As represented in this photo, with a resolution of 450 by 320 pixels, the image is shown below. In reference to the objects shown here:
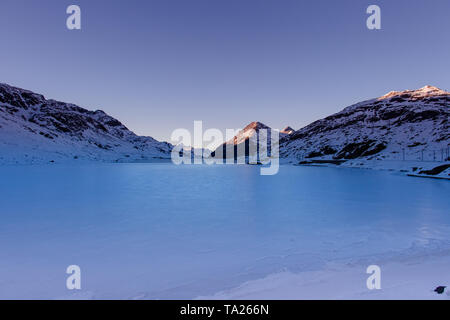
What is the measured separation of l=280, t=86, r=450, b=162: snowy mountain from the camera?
302 ft

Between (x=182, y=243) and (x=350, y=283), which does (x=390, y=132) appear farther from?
(x=182, y=243)

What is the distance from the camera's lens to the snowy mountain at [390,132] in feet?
302

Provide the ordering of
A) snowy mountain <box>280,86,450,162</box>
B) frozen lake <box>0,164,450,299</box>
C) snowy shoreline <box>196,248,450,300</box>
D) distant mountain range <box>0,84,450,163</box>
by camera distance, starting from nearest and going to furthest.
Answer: snowy shoreline <box>196,248,450,300</box>, frozen lake <box>0,164,450,299</box>, snowy mountain <box>280,86,450,162</box>, distant mountain range <box>0,84,450,163</box>

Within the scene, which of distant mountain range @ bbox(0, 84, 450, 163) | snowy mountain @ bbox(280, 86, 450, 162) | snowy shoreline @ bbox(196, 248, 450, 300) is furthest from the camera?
distant mountain range @ bbox(0, 84, 450, 163)

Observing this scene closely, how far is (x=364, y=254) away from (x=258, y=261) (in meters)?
3.37

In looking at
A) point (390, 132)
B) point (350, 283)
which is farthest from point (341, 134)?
point (350, 283)

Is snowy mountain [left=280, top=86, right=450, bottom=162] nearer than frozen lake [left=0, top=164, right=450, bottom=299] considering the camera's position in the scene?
No

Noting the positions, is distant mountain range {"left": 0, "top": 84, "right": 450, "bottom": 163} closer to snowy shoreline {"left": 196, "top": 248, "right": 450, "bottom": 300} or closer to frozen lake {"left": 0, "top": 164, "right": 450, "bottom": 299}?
frozen lake {"left": 0, "top": 164, "right": 450, "bottom": 299}

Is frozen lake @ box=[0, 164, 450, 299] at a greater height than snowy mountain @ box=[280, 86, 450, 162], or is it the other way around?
snowy mountain @ box=[280, 86, 450, 162]

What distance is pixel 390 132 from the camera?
126 m

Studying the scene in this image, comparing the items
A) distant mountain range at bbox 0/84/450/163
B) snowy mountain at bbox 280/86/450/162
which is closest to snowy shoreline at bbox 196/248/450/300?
snowy mountain at bbox 280/86/450/162

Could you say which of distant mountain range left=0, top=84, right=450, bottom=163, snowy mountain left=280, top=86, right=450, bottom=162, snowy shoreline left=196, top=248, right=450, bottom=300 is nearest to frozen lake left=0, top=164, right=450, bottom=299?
snowy shoreline left=196, top=248, right=450, bottom=300

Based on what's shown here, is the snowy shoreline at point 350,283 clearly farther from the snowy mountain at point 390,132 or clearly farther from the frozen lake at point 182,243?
the snowy mountain at point 390,132

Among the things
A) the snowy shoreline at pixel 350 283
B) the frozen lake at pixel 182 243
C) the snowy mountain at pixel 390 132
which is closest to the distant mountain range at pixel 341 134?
the snowy mountain at pixel 390 132
